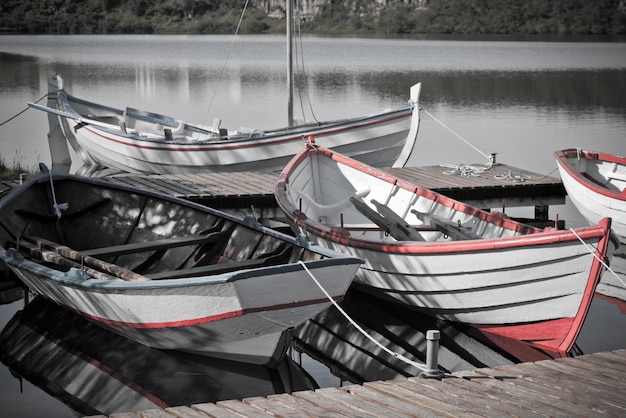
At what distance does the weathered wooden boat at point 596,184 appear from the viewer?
13.2 m

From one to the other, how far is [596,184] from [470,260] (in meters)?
5.63

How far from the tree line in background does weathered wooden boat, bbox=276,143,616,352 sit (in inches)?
2544

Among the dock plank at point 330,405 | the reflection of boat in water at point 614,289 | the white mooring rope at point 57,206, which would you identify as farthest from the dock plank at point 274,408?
the reflection of boat in water at point 614,289

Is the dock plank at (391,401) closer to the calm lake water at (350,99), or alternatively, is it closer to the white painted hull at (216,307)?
the white painted hull at (216,307)

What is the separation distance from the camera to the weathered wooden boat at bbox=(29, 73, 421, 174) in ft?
52.7

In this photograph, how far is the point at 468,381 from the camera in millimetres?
7043

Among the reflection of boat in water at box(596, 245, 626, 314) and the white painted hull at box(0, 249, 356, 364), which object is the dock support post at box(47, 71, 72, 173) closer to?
the reflection of boat in water at box(596, 245, 626, 314)

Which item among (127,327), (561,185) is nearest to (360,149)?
(561,185)

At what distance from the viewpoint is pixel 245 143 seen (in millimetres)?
16172

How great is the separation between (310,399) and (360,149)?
990 cm

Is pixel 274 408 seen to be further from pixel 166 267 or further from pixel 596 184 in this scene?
pixel 596 184

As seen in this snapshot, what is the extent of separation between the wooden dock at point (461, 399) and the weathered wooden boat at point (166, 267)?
4.62 feet

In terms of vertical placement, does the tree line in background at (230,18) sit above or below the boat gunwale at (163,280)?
below

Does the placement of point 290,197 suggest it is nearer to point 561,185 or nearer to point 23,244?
point 23,244
